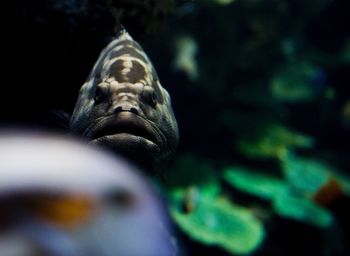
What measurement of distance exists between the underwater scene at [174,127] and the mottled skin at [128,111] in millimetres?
11

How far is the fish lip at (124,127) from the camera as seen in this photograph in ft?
8.20

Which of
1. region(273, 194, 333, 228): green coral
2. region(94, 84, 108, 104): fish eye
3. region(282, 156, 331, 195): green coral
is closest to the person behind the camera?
region(94, 84, 108, 104): fish eye

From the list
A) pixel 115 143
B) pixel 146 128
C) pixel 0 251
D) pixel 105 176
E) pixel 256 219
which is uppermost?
pixel 256 219

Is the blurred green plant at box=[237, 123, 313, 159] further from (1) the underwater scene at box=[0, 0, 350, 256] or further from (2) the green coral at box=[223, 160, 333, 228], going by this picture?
(2) the green coral at box=[223, 160, 333, 228]

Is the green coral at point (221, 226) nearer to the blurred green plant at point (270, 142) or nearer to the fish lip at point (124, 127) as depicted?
the blurred green plant at point (270, 142)

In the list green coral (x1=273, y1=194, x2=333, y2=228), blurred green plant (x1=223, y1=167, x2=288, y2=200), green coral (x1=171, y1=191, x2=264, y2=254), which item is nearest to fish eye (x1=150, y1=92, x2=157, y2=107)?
green coral (x1=171, y1=191, x2=264, y2=254)

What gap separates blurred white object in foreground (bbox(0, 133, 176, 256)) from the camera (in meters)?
0.61

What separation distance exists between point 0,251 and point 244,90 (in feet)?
27.3

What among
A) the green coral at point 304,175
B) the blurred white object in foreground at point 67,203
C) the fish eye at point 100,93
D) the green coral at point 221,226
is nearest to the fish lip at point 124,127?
the fish eye at point 100,93

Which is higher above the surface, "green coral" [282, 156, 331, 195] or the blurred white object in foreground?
"green coral" [282, 156, 331, 195]

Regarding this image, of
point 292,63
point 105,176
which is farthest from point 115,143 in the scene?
point 292,63

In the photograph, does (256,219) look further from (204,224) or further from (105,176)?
(105,176)

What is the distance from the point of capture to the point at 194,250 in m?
6.45

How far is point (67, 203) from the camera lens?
2.08 ft
